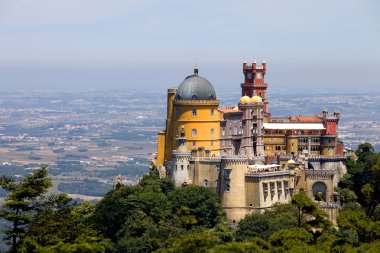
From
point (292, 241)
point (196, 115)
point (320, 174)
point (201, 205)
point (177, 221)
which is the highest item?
point (196, 115)

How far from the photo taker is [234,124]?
378 feet

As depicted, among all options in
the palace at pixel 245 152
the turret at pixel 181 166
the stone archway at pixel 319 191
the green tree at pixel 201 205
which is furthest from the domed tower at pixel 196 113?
the stone archway at pixel 319 191

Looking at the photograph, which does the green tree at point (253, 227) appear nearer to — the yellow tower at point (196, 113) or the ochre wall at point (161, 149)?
the yellow tower at point (196, 113)

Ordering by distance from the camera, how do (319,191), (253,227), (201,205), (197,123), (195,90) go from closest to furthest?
(253,227), (201,205), (319,191), (195,90), (197,123)

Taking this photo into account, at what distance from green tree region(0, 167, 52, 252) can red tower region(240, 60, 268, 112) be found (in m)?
55.1

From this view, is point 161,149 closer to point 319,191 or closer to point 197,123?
point 197,123

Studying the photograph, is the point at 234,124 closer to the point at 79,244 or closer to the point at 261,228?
the point at 261,228

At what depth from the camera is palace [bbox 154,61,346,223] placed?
10362 centimetres

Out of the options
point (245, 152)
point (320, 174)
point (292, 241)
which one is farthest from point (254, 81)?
point (292, 241)

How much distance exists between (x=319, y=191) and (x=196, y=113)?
1777 centimetres

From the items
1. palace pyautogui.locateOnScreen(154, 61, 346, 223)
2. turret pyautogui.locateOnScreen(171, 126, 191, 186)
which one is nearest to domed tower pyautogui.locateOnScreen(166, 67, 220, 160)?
palace pyautogui.locateOnScreen(154, 61, 346, 223)

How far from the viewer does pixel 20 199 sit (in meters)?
73.9

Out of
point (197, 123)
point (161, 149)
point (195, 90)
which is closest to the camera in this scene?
point (195, 90)

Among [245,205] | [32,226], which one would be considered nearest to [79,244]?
[32,226]
